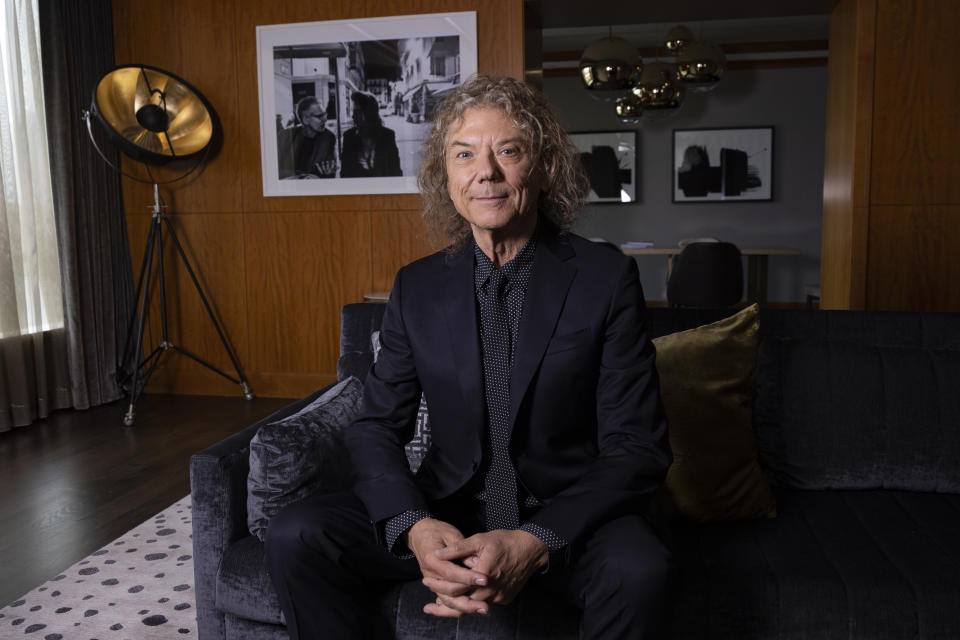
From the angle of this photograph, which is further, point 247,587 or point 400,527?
point 247,587

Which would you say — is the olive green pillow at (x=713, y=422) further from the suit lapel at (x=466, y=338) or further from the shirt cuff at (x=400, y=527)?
the shirt cuff at (x=400, y=527)

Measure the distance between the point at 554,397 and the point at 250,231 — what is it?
3.69m

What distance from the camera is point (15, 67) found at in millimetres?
4137

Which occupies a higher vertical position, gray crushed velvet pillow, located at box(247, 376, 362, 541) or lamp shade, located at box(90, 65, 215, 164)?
lamp shade, located at box(90, 65, 215, 164)

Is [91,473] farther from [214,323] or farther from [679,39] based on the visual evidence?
[679,39]

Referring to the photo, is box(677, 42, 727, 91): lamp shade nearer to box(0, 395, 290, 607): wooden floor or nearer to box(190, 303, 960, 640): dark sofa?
box(0, 395, 290, 607): wooden floor

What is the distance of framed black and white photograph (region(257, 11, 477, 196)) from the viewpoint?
437 centimetres

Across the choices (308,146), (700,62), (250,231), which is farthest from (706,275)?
(250,231)

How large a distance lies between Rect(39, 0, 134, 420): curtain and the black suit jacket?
3.55 metres

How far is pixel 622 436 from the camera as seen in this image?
1.44m

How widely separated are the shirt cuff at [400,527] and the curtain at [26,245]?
3.42 m

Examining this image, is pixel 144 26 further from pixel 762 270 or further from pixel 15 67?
pixel 762 270

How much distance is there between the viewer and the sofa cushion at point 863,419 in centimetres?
184

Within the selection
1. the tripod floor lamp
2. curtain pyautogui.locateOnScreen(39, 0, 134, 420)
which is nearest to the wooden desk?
the tripod floor lamp
